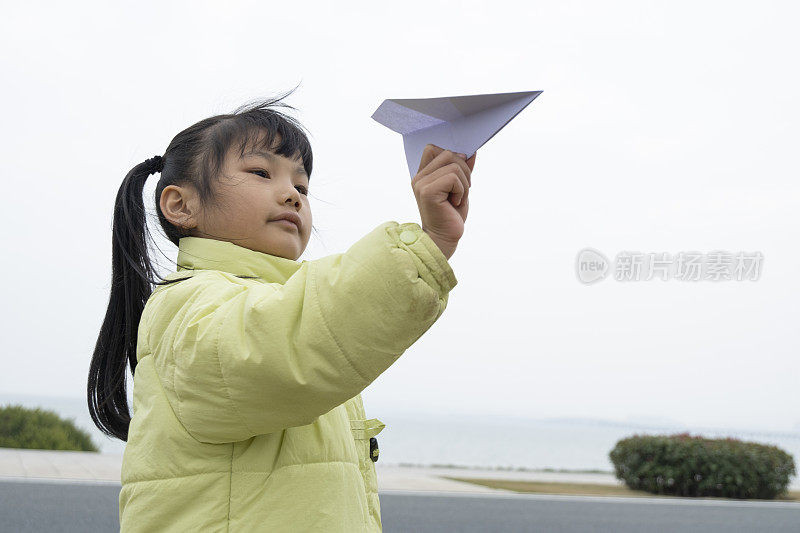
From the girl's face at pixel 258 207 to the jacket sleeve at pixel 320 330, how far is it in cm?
43

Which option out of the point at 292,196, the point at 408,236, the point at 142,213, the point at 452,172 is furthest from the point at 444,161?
the point at 142,213

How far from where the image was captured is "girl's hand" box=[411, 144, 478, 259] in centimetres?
129

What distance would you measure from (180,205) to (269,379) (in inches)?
29.3

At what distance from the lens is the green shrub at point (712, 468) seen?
11.5 m

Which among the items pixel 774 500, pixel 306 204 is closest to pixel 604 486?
pixel 774 500

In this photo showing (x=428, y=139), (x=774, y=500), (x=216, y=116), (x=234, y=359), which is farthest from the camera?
(x=774, y=500)

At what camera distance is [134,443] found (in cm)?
152

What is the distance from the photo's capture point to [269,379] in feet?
4.06

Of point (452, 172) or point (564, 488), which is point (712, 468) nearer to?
point (564, 488)

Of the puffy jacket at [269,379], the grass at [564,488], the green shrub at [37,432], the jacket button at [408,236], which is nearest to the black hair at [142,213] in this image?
the puffy jacket at [269,379]

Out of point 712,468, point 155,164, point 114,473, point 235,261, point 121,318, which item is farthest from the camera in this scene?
point 712,468

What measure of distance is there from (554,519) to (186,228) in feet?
22.5

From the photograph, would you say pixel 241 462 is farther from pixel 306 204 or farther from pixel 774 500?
pixel 774 500

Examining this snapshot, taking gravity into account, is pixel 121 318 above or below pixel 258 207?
below
